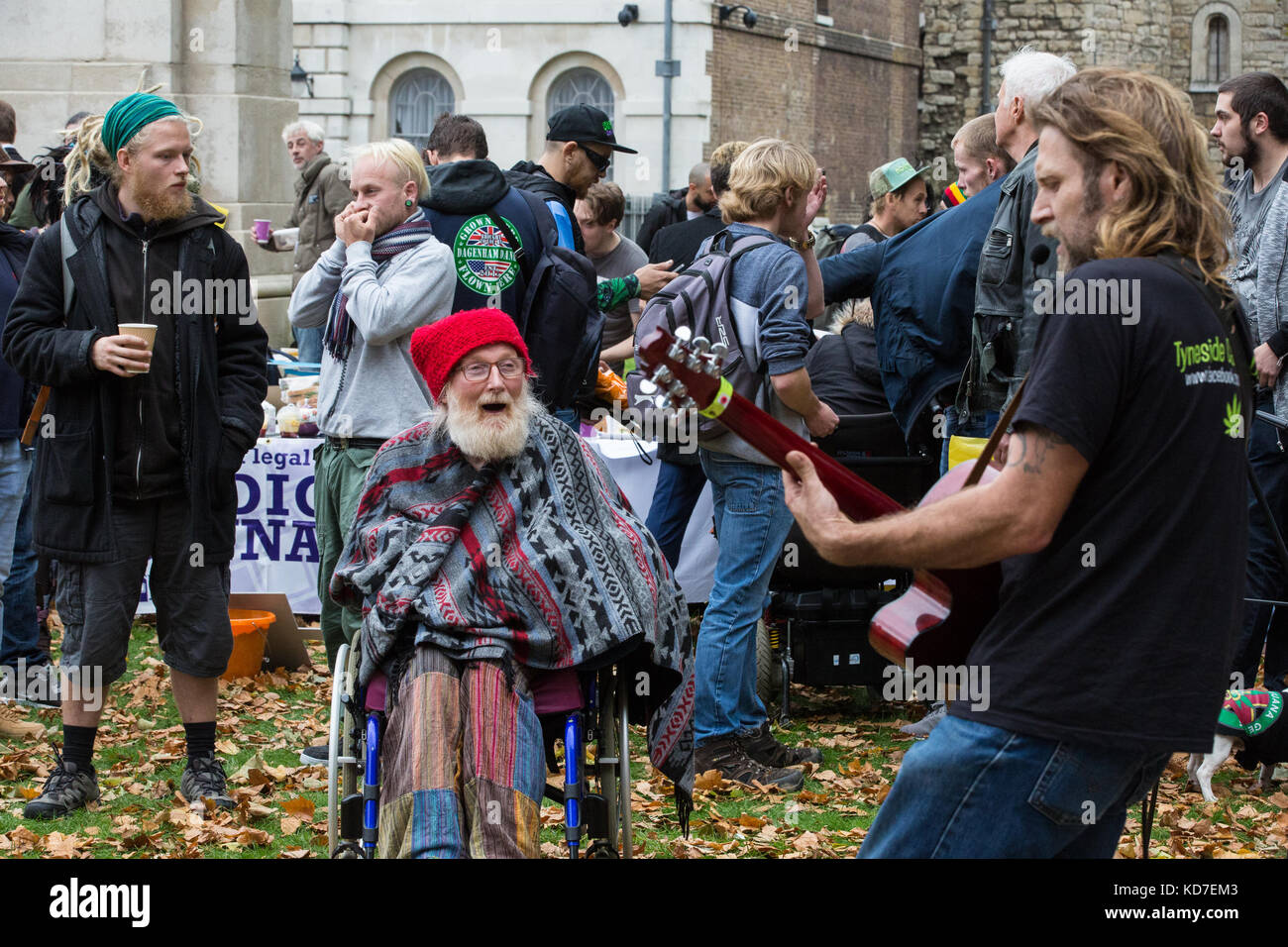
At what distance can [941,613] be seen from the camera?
9.55 ft

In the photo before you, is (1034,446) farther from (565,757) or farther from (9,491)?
(9,491)

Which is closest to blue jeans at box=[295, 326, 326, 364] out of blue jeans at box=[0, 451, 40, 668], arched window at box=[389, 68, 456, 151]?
blue jeans at box=[0, 451, 40, 668]

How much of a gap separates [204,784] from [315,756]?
2.26 feet

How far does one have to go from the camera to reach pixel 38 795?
556 cm

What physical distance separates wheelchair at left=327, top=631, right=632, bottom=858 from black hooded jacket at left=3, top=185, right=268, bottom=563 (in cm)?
126

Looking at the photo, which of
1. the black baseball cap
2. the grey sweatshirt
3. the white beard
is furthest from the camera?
the black baseball cap

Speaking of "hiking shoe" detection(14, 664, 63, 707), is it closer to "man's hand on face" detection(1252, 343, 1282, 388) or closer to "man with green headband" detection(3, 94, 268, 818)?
"man with green headband" detection(3, 94, 268, 818)

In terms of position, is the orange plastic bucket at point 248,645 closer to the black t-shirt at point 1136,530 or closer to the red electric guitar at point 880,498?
the red electric guitar at point 880,498

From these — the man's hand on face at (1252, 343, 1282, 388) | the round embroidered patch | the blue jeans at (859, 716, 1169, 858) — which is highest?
the round embroidered patch

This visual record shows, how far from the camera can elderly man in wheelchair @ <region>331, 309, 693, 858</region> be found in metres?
3.87

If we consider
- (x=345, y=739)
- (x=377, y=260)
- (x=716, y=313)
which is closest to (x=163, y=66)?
(x=377, y=260)

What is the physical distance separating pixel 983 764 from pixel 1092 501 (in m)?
0.50
